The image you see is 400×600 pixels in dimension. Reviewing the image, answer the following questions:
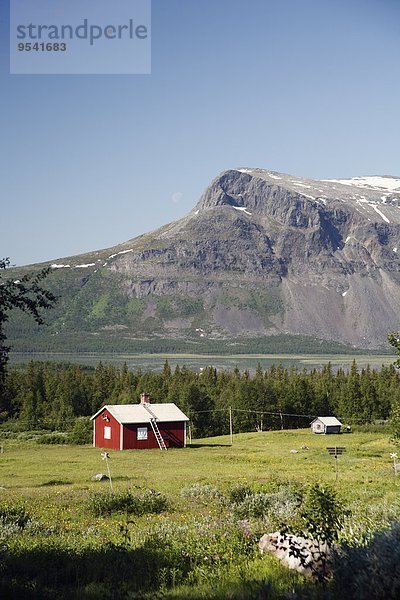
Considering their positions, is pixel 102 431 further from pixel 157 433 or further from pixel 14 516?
pixel 14 516

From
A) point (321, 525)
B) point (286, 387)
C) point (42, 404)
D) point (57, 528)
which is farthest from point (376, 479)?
point (42, 404)

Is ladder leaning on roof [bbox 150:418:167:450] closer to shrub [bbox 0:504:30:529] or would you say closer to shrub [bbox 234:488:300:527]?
shrub [bbox 0:504:30:529]

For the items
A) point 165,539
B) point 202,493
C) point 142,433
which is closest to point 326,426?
point 142,433

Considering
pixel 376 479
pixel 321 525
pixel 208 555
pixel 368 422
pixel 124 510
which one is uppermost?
pixel 321 525

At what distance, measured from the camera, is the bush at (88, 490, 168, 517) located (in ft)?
74.2

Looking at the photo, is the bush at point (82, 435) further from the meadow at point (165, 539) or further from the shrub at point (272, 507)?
the shrub at point (272, 507)

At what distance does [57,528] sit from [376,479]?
23057 mm

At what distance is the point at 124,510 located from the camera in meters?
22.9

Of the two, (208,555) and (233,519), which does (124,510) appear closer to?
(233,519)

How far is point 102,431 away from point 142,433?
6.40 meters

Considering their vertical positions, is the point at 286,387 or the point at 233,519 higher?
the point at 233,519

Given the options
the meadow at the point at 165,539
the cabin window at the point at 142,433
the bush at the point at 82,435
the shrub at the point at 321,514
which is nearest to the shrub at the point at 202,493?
the meadow at the point at 165,539

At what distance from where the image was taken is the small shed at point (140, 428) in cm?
7381

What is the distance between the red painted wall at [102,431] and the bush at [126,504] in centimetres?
5140
